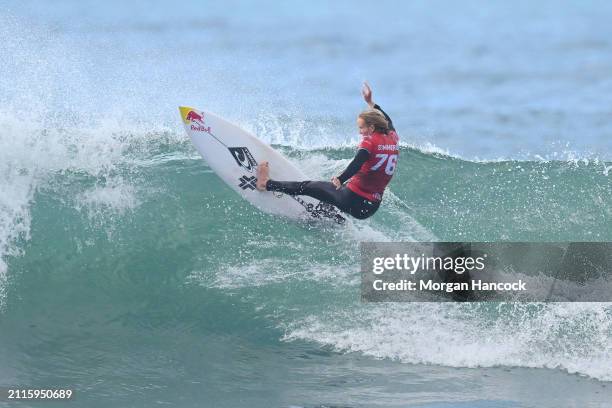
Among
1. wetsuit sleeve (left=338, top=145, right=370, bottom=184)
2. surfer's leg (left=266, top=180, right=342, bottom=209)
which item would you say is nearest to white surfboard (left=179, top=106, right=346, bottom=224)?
surfer's leg (left=266, top=180, right=342, bottom=209)

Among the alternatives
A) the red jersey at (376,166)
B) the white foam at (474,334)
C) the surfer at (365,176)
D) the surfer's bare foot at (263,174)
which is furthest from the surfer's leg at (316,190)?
the white foam at (474,334)

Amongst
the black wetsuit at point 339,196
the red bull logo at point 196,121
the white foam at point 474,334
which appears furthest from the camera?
the red bull logo at point 196,121

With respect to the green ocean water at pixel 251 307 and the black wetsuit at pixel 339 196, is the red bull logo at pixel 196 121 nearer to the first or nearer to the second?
the green ocean water at pixel 251 307

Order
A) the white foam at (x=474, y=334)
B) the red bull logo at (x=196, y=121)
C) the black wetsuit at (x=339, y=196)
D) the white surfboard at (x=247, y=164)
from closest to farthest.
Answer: the white foam at (x=474, y=334) → the black wetsuit at (x=339, y=196) → the white surfboard at (x=247, y=164) → the red bull logo at (x=196, y=121)

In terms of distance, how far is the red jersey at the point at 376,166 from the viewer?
26.9 feet

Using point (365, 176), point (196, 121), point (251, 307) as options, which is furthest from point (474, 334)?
point (196, 121)

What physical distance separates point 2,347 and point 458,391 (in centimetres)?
402

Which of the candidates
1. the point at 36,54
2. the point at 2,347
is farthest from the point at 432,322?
the point at 36,54

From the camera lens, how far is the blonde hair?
26.7 ft

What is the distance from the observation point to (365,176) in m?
8.49

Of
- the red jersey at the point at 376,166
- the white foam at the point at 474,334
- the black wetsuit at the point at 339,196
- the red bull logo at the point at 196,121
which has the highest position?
the red bull logo at the point at 196,121

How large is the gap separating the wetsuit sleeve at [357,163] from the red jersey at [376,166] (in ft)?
0.12

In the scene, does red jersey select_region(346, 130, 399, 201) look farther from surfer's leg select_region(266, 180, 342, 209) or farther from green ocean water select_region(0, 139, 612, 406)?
green ocean water select_region(0, 139, 612, 406)

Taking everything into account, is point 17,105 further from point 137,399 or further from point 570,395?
point 570,395
